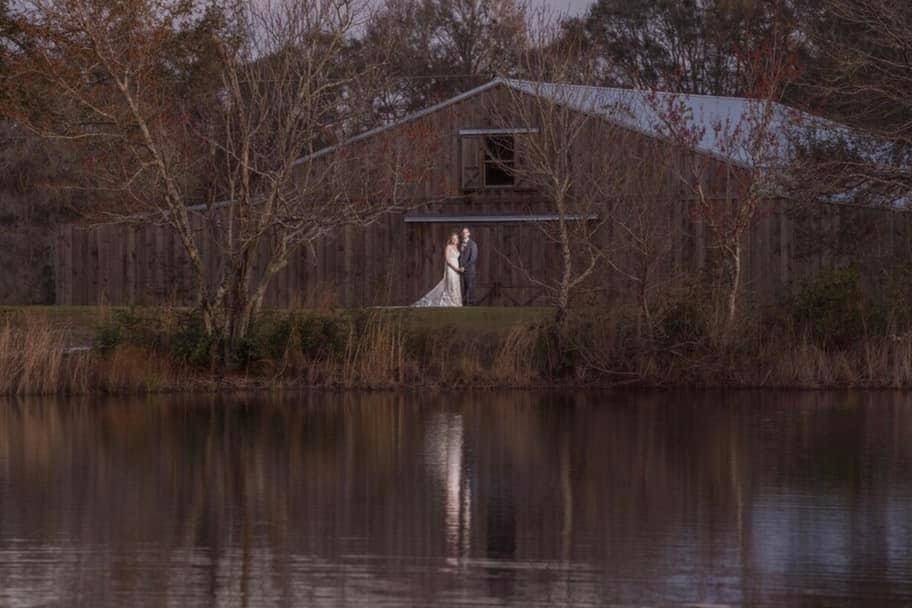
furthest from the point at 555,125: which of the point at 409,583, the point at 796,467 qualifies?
the point at 409,583

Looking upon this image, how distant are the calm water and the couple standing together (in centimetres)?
1487

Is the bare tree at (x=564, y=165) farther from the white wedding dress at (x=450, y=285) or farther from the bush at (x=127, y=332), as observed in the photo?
the white wedding dress at (x=450, y=285)

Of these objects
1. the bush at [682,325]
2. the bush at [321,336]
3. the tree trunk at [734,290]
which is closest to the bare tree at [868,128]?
the tree trunk at [734,290]

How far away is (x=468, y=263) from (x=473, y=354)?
1202 centimetres

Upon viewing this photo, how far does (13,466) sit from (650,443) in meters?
6.83

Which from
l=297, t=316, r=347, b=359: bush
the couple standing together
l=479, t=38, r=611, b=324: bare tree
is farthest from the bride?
l=297, t=316, r=347, b=359: bush

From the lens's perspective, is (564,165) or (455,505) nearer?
(455,505)

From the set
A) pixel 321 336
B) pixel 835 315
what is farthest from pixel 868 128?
pixel 321 336

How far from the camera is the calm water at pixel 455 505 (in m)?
11.0

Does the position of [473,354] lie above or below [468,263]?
below

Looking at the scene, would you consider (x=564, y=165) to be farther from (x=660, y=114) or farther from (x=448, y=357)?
(x=448, y=357)

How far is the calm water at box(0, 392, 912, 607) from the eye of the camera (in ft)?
36.2

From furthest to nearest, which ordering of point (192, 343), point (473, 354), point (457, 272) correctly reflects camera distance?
point (457, 272) → point (473, 354) → point (192, 343)

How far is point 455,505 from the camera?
14484 millimetres
